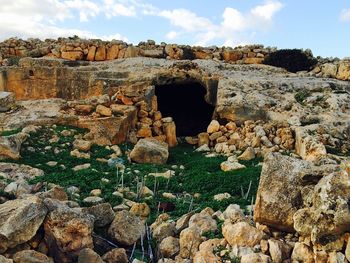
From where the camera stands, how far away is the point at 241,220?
Result: 237 inches

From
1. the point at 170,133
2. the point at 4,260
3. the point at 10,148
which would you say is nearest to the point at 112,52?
the point at 170,133

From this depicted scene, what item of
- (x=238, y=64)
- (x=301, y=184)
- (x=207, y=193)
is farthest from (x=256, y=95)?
(x=301, y=184)

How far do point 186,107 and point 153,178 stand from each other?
8768 millimetres

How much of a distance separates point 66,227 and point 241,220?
2.25 meters

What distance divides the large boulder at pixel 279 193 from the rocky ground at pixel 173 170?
0.6 inches

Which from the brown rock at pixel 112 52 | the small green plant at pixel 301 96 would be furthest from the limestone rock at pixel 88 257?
the brown rock at pixel 112 52

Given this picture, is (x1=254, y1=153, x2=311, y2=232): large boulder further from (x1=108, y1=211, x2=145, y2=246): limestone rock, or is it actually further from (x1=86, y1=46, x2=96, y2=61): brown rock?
(x1=86, y1=46, x2=96, y2=61): brown rock

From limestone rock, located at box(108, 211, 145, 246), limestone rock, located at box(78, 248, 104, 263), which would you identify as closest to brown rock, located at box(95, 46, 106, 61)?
limestone rock, located at box(108, 211, 145, 246)

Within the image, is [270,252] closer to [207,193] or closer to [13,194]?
[207,193]

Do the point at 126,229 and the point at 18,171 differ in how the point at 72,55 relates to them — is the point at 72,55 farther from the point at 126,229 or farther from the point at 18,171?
the point at 126,229

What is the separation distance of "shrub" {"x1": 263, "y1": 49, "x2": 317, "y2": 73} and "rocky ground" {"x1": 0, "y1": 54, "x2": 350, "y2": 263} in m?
1.27

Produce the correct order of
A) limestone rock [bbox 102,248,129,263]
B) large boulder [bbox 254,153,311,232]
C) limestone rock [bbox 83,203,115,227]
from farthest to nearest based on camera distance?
limestone rock [bbox 83,203,115,227]
limestone rock [bbox 102,248,129,263]
large boulder [bbox 254,153,311,232]

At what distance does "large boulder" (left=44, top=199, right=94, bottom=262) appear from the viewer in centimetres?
581

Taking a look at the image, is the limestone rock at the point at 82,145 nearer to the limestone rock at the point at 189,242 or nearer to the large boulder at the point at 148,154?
the large boulder at the point at 148,154
